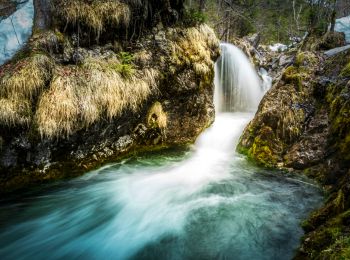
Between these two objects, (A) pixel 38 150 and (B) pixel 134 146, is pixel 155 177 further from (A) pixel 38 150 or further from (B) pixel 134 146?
(A) pixel 38 150

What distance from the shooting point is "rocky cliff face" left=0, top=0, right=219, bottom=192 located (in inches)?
222

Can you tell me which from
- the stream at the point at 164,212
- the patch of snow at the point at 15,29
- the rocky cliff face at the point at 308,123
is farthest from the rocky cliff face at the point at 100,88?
the rocky cliff face at the point at 308,123

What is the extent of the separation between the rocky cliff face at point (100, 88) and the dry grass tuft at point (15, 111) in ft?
0.05

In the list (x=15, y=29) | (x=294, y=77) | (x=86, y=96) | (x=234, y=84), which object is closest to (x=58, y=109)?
(x=86, y=96)

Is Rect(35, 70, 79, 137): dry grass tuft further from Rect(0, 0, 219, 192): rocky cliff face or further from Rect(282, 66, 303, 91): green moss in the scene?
Rect(282, 66, 303, 91): green moss

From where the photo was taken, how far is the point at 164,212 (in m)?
5.00

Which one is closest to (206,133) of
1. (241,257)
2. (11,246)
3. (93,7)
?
(93,7)

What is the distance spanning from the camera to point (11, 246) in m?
4.19

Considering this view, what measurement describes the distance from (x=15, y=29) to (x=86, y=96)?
3165 mm

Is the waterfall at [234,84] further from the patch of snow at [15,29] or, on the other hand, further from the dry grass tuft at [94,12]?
the patch of snow at [15,29]

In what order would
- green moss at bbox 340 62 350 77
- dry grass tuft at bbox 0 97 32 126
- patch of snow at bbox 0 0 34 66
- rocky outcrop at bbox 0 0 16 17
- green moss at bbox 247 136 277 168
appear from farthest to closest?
rocky outcrop at bbox 0 0 16 17
patch of snow at bbox 0 0 34 66
green moss at bbox 247 136 277 168
green moss at bbox 340 62 350 77
dry grass tuft at bbox 0 97 32 126

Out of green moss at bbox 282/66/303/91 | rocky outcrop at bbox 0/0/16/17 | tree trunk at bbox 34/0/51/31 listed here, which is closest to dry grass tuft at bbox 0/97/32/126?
tree trunk at bbox 34/0/51/31

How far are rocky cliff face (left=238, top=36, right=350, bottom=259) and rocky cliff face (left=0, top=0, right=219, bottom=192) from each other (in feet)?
6.82

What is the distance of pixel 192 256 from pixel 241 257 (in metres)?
0.62
